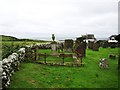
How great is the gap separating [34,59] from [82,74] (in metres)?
6.51

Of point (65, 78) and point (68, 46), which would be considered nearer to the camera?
point (65, 78)

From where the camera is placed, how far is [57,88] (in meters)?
13.0

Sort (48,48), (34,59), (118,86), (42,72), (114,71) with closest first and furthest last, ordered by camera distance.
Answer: (118,86) → (42,72) → (114,71) → (34,59) → (48,48)

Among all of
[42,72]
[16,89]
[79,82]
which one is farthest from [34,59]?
[16,89]

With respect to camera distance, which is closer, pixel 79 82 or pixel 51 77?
pixel 79 82

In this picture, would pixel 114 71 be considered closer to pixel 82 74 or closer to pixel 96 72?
pixel 96 72

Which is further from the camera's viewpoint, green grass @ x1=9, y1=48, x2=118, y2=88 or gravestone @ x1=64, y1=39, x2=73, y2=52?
gravestone @ x1=64, y1=39, x2=73, y2=52

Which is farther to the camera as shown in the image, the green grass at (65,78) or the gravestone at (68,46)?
the gravestone at (68,46)

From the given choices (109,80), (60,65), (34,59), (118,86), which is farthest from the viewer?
(34,59)

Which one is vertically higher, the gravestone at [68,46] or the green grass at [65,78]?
the gravestone at [68,46]

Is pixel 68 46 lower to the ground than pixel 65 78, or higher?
higher

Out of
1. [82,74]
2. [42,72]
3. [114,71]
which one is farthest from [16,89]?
[114,71]

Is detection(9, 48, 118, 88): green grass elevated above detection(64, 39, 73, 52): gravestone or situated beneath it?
situated beneath

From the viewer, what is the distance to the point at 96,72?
1772 cm
